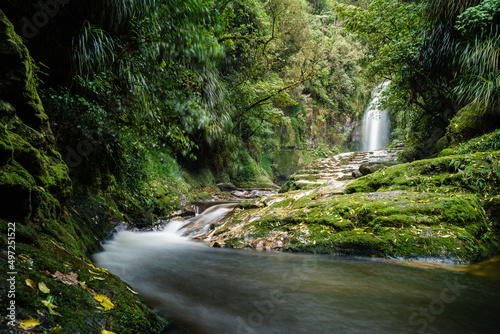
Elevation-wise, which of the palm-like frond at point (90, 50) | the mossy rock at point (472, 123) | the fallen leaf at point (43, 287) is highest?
the palm-like frond at point (90, 50)

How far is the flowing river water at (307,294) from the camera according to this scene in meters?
1.77

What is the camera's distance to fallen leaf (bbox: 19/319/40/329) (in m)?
0.91

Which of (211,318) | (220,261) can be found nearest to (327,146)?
(220,261)

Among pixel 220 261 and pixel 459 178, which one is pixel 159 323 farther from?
pixel 459 178

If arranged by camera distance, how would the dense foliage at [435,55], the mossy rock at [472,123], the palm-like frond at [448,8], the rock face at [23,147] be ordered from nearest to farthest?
the rock face at [23,147] < the mossy rock at [472,123] < the dense foliage at [435,55] < the palm-like frond at [448,8]

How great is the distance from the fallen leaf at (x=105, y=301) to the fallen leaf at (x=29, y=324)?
1.30 ft

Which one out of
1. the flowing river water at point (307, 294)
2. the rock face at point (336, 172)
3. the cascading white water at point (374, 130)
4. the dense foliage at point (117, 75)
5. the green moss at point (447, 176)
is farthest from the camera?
the cascading white water at point (374, 130)

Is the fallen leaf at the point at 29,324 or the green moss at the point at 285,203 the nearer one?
the fallen leaf at the point at 29,324

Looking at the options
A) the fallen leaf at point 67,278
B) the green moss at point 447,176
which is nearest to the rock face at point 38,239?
the fallen leaf at point 67,278

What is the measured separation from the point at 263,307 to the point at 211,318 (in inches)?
16.8

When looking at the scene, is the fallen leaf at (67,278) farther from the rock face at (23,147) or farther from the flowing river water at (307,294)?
the flowing river water at (307,294)

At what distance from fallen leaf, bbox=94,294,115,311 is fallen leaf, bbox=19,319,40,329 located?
397 millimetres

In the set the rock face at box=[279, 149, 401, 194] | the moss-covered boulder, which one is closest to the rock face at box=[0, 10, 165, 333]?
the moss-covered boulder

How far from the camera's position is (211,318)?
1882 mm
